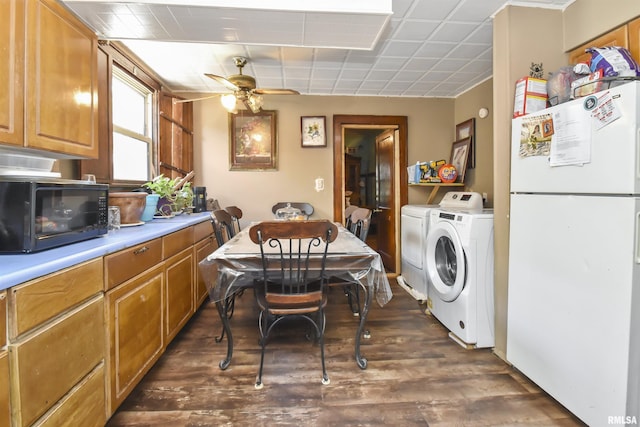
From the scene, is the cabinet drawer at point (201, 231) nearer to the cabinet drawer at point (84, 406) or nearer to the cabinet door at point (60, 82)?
the cabinet door at point (60, 82)

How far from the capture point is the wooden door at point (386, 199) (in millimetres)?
3916

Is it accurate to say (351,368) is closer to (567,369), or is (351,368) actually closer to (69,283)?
(567,369)

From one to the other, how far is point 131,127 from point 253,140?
4.28 feet

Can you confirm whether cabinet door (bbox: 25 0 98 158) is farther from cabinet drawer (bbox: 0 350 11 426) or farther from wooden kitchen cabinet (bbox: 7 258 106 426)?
cabinet drawer (bbox: 0 350 11 426)

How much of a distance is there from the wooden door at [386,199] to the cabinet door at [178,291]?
2.56 metres

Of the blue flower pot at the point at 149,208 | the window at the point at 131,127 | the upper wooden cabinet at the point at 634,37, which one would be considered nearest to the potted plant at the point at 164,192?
the blue flower pot at the point at 149,208

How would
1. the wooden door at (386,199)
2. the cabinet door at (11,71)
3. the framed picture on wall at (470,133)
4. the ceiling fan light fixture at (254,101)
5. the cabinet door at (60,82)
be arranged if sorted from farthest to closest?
1. the wooden door at (386,199)
2. the framed picture on wall at (470,133)
3. the ceiling fan light fixture at (254,101)
4. the cabinet door at (60,82)
5. the cabinet door at (11,71)

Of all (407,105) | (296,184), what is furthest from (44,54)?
(407,105)

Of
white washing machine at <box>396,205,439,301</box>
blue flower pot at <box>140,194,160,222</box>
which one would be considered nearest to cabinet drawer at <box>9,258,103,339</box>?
blue flower pot at <box>140,194,160,222</box>

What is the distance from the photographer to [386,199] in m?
4.18

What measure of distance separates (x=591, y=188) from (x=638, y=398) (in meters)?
0.89

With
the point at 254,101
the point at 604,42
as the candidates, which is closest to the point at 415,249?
the point at 604,42

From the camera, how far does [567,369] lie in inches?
56.6

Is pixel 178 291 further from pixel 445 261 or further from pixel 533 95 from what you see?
pixel 533 95
